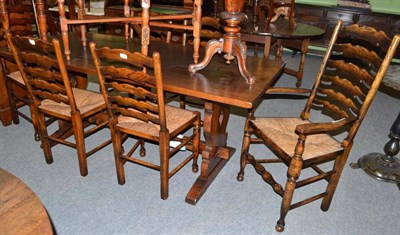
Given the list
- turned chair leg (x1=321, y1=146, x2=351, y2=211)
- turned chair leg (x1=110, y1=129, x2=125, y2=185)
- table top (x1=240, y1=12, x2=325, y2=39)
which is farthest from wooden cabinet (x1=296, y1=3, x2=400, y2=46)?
turned chair leg (x1=110, y1=129, x2=125, y2=185)

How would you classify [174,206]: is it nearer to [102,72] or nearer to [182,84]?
[182,84]

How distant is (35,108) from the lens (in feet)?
7.46

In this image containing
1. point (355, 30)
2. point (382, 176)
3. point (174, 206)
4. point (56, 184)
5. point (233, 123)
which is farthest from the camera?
point (233, 123)

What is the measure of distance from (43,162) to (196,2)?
5.33 feet

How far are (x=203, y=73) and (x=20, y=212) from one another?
1.26m

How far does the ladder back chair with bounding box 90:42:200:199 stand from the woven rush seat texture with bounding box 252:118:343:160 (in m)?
0.47

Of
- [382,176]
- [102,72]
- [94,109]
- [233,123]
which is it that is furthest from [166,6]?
[382,176]

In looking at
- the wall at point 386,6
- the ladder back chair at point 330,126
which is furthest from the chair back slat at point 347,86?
the wall at point 386,6

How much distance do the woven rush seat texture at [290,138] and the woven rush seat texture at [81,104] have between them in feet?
3.60

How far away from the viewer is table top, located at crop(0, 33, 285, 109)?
1723mm

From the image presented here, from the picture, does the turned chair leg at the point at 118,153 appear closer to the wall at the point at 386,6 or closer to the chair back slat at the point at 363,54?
the chair back slat at the point at 363,54

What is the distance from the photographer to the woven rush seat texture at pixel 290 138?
1872mm

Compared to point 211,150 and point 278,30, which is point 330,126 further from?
point 278,30

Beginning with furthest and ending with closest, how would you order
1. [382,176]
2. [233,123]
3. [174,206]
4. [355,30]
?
[233,123]
[382,176]
[174,206]
[355,30]
